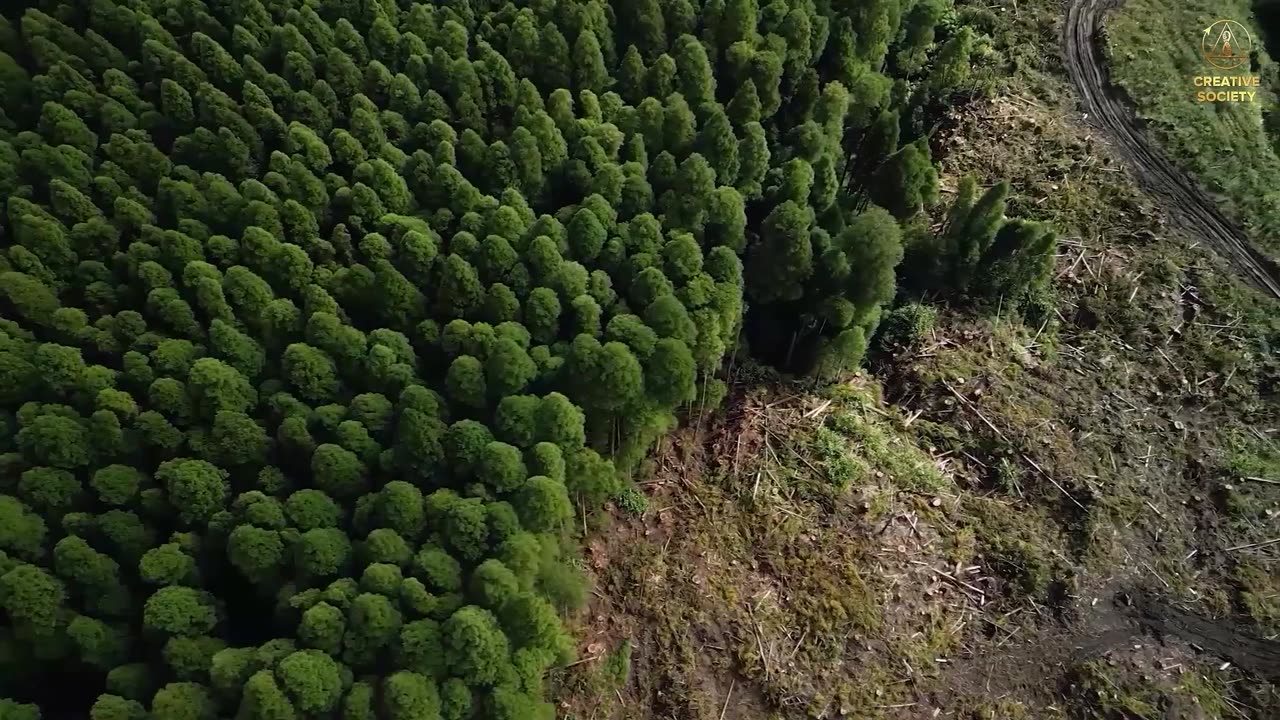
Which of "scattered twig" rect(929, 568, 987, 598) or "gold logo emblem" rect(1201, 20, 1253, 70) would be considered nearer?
"scattered twig" rect(929, 568, 987, 598)

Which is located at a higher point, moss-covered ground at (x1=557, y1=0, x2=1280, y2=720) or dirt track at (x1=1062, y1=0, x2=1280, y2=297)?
dirt track at (x1=1062, y1=0, x2=1280, y2=297)

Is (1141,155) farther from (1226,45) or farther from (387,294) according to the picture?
(387,294)

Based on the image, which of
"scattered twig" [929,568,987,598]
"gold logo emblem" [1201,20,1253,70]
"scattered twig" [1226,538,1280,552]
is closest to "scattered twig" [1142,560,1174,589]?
"scattered twig" [1226,538,1280,552]

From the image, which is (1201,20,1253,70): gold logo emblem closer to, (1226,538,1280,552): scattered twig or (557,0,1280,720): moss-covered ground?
(557,0,1280,720): moss-covered ground

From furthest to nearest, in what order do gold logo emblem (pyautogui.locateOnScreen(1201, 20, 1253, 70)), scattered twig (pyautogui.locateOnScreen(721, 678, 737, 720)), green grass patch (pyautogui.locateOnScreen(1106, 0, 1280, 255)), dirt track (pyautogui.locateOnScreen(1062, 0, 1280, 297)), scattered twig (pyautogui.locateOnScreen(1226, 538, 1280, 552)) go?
gold logo emblem (pyautogui.locateOnScreen(1201, 20, 1253, 70)), green grass patch (pyautogui.locateOnScreen(1106, 0, 1280, 255)), dirt track (pyautogui.locateOnScreen(1062, 0, 1280, 297)), scattered twig (pyautogui.locateOnScreen(1226, 538, 1280, 552)), scattered twig (pyautogui.locateOnScreen(721, 678, 737, 720))

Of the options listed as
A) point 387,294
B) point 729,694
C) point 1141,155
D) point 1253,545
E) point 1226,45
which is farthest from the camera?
point 1226,45

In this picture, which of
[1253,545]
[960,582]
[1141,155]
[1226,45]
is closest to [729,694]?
[960,582]

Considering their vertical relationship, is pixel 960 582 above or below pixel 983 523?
below
